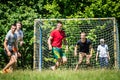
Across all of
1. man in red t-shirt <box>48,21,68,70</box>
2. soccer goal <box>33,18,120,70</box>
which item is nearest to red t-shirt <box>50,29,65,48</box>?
man in red t-shirt <box>48,21,68,70</box>

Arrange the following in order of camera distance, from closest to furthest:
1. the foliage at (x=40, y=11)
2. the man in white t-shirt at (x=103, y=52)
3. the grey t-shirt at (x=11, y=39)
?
the grey t-shirt at (x=11, y=39) → the man in white t-shirt at (x=103, y=52) → the foliage at (x=40, y=11)

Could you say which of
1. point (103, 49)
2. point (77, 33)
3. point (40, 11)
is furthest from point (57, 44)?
point (40, 11)

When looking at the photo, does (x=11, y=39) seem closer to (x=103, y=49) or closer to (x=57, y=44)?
(x=57, y=44)

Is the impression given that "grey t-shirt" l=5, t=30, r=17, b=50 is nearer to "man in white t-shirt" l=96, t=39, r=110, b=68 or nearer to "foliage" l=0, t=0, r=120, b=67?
"man in white t-shirt" l=96, t=39, r=110, b=68

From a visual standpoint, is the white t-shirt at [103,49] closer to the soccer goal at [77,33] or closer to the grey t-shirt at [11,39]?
the soccer goal at [77,33]

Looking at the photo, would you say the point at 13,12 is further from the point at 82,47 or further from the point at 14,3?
the point at 82,47

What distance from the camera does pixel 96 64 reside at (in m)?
16.8

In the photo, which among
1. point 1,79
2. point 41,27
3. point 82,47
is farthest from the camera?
point 41,27

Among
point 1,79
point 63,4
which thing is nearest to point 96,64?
point 63,4

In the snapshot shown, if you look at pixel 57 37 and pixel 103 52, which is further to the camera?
pixel 103 52

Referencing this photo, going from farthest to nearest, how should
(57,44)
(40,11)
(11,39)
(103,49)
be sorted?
1. (40,11)
2. (103,49)
3. (57,44)
4. (11,39)

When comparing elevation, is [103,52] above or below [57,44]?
below

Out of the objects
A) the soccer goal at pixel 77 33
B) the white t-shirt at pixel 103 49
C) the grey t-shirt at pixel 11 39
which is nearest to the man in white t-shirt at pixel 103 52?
the white t-shirt at pixel 103 49

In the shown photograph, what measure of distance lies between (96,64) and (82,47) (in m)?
2.61
